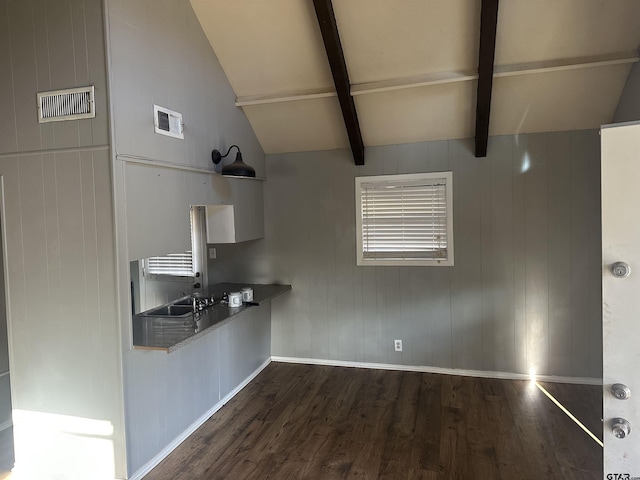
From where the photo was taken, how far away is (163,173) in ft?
9.24

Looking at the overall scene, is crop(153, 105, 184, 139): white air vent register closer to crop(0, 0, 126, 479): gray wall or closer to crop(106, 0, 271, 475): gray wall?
crop(106, 0, 271, 475): gray wall

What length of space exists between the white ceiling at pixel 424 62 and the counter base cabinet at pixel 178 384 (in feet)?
7.03

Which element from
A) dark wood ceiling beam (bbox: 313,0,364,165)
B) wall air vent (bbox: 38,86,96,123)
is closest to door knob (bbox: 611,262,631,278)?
dark wood ceiling beam (bbox: 313,0,364,165)

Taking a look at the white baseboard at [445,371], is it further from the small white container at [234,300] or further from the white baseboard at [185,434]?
the small white container at [234,300]

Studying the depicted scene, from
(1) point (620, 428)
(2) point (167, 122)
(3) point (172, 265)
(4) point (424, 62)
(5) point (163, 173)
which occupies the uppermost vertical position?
(4) point (424, 62)

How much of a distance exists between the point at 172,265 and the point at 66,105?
1.53 metres

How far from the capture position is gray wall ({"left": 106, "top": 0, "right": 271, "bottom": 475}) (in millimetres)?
2475

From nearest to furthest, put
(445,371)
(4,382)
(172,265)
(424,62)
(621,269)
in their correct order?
(621,269) → (4,382) → (424,62) → (172,265) → (445,371)

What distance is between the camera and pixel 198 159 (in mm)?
3205

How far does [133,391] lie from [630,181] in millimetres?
2705

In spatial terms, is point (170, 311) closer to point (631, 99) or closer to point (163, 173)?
A: point (163, 173)

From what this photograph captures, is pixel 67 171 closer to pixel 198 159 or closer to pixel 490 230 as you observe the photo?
pixel 198 159

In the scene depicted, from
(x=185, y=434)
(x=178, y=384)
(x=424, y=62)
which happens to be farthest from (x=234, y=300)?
(x=424, y=62)

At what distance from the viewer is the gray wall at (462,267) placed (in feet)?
12.3
